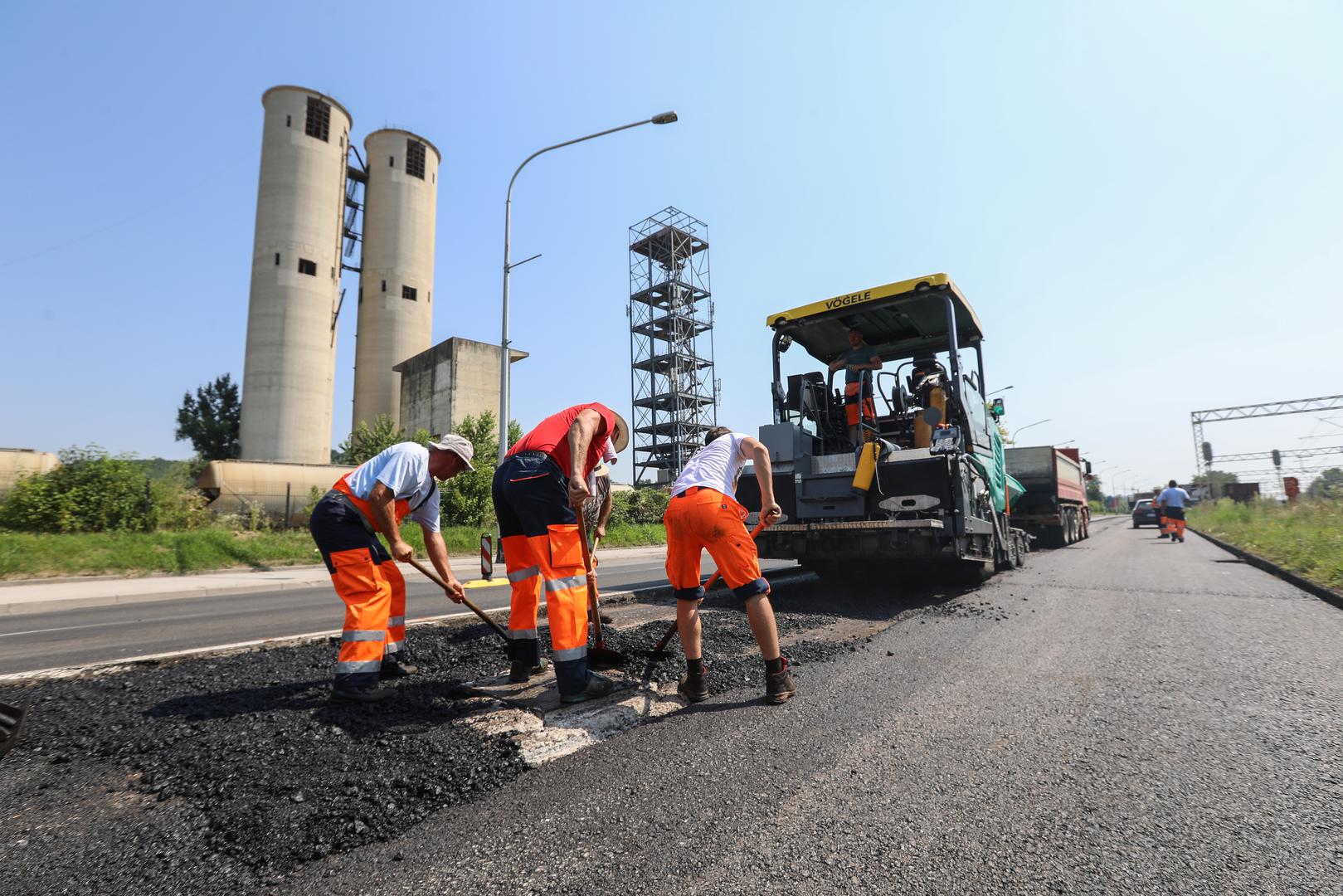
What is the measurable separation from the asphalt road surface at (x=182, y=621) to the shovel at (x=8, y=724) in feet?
13.5

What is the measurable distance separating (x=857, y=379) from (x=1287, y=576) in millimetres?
6651

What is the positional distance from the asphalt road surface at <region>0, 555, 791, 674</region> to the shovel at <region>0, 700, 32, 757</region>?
13.5ft

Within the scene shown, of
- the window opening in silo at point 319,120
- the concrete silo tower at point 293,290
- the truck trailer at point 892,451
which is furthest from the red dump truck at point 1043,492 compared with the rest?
the window opening in silo at point 319,120

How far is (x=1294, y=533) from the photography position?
13039 mm

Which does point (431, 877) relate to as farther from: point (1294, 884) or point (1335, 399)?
point (1335, 399)

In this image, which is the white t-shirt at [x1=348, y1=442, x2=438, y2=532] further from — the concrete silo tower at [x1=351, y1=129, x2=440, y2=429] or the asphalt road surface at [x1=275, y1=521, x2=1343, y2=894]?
the concrete silo tower at [x1=351, y1=129, x2=440, y2=429]

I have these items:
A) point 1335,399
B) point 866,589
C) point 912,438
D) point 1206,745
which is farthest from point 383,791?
point 1335,399

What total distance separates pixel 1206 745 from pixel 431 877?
122 inches

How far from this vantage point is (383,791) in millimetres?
2320

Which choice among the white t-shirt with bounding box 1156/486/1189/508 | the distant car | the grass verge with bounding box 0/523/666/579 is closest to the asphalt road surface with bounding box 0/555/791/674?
the grass verge with bounding box 0/523/666/579

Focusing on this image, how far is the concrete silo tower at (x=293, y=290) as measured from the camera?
31.3 metres

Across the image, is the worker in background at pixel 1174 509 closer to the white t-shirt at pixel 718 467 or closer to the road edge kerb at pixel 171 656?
the road edge kerb at pixel 171 656

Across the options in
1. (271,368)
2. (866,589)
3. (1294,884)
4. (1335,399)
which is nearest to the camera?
(1294,884)

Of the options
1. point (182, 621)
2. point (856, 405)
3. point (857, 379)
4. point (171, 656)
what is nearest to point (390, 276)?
point (182, 621)
